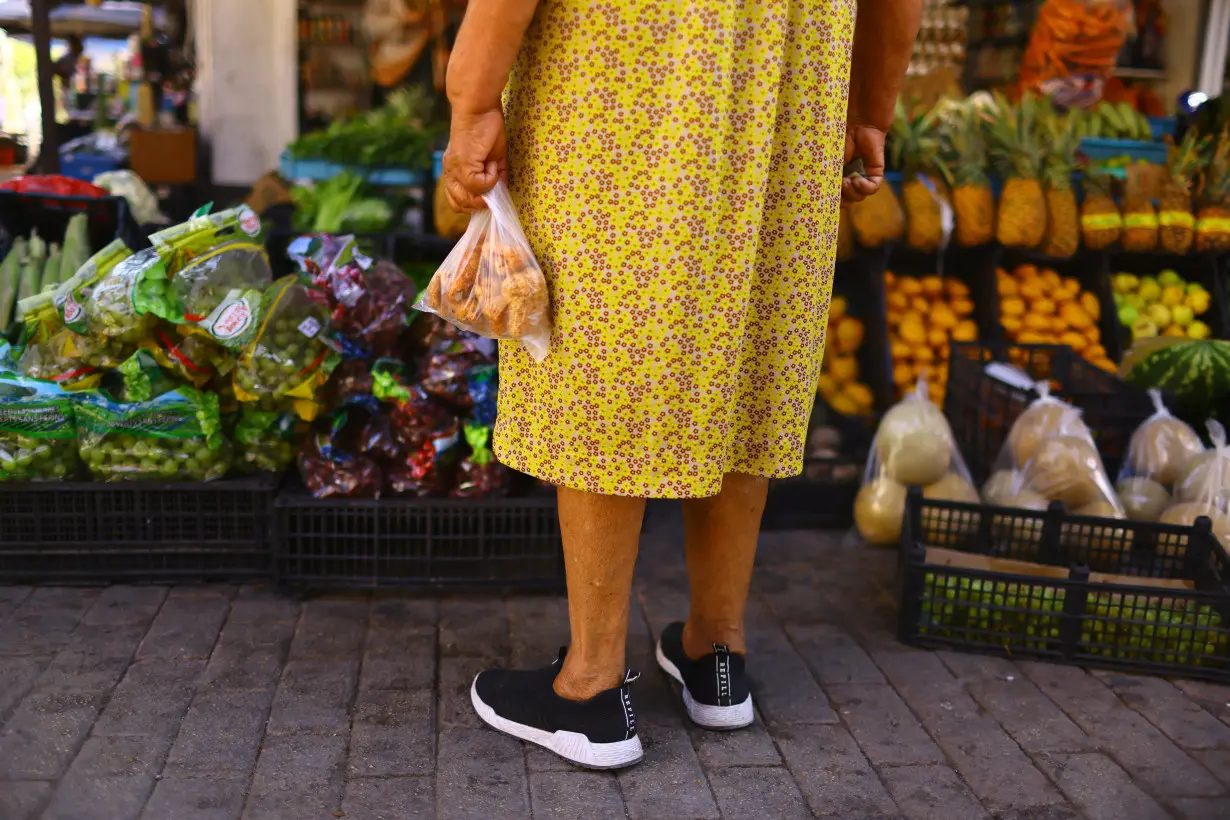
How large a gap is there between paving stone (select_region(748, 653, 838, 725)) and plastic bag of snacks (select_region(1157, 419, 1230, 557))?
3.67 feet

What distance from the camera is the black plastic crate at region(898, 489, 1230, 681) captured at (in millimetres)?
2688

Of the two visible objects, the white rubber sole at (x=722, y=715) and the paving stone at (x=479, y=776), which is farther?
the white rubber sole at (x=722, y=715)

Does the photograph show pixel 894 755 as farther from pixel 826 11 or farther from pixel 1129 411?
pixel 1129 411

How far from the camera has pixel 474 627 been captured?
284cm

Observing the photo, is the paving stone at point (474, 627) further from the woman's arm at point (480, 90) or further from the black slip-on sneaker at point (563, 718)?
the woman's arm at point (480, 90)

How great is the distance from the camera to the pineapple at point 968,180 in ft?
14.3

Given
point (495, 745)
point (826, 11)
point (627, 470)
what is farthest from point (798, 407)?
point (495, 745)

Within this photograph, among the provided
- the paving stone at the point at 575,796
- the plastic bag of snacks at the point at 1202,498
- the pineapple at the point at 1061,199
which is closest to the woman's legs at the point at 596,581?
the paving stone at the point at 575,796

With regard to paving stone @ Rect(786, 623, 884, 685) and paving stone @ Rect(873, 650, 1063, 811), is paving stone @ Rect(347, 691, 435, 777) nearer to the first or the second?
paving stone @ Rect(786, 623, 884, 685)

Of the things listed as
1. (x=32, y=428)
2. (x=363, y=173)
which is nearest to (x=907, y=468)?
(x=32, y=428)

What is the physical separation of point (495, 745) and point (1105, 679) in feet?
5.00

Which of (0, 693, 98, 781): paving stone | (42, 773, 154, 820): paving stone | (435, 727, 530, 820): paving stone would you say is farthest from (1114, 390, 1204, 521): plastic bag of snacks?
(0, 693, 98, 781): paving stone

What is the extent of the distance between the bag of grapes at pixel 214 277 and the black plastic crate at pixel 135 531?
460mm

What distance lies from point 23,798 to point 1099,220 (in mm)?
4211
